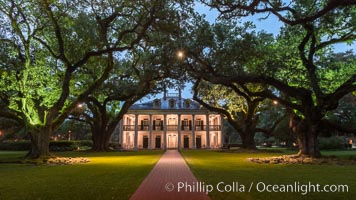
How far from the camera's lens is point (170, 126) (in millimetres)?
50156

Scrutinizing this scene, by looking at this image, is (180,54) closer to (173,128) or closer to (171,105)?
(171,105)

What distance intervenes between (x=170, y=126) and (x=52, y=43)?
108ft

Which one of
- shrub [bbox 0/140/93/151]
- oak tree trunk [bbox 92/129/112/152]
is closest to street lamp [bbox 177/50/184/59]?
oak tree trunk [bbox 92/129/112/152]

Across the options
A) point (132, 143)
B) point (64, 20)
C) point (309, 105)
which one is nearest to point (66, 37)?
point (64, 20)

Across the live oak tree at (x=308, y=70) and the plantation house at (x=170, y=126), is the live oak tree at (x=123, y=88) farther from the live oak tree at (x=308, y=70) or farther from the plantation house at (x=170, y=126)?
the plantation house at (x=170, y=126)

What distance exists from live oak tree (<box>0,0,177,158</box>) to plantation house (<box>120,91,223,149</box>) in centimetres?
2874

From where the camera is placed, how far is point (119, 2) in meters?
15.1

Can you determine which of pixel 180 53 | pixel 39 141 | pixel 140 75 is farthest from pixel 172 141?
pixel 180 53

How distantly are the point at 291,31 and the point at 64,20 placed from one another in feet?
47.3

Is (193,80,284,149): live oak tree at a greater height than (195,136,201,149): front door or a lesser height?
greater

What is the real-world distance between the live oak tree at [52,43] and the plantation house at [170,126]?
94.3ft

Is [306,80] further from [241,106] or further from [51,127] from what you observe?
[51,127]

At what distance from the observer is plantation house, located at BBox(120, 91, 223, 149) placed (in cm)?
4888

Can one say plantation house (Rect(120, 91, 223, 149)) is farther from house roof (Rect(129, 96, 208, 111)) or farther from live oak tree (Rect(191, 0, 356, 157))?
live oak tree (Rect(191, 0, 356, 157))
